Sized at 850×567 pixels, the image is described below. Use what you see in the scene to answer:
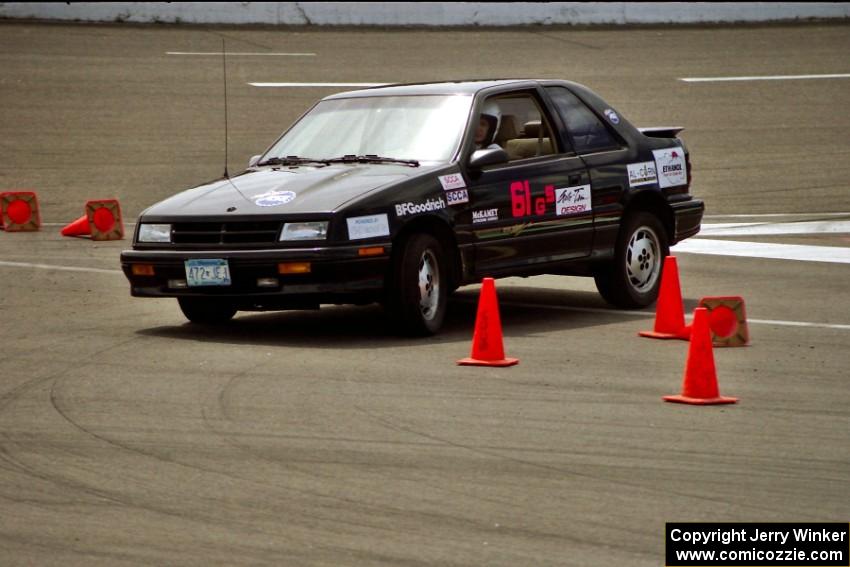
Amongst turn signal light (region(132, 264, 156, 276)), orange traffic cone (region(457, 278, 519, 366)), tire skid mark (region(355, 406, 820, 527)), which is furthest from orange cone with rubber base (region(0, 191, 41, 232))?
tire skid mark (region(355, 406, 820, 527))

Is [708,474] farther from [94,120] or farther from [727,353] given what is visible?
[94,120]

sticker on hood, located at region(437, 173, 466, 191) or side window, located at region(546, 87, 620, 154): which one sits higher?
side window, located at region(546, 87, 620, 154)

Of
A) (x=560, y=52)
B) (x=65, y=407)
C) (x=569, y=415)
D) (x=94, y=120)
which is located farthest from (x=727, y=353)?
(x=560, y=52)

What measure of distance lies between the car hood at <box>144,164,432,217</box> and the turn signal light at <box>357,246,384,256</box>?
30 cm

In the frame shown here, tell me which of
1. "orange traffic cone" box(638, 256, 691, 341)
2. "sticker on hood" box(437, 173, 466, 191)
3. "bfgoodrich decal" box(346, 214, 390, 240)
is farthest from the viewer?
"sticker on hood" box(437, 173, 466, 191)

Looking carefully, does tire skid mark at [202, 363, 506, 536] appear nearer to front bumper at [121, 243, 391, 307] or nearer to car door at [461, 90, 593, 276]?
front bumper at [121, 243, 391, 307]

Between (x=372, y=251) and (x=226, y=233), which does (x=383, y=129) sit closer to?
(x=372, y=251)

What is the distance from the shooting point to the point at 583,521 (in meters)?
6.04

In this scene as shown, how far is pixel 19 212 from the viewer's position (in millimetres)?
17219

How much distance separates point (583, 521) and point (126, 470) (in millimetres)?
1964

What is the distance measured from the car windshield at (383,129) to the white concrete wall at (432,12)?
2102cm

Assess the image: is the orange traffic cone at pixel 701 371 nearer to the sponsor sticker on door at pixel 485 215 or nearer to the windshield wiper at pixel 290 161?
the sponsor sticker on door at pixel 485 215

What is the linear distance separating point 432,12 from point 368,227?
23.4m

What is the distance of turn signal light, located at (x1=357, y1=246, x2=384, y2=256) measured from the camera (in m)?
10.0
